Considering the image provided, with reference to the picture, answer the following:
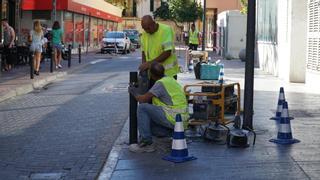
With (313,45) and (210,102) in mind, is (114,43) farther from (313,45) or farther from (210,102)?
(210,102)

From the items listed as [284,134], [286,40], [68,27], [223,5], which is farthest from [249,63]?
[223,5]

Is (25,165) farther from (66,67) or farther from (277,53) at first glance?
(66,67)

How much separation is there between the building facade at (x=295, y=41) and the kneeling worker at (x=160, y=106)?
943cm

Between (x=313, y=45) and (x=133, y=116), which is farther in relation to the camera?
(x=313, y=45)

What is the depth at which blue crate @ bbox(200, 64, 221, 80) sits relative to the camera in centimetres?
1878

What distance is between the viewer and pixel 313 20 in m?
17.5

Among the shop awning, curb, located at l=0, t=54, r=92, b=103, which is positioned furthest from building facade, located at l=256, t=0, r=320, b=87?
the shop awning

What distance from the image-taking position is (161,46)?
8805mm

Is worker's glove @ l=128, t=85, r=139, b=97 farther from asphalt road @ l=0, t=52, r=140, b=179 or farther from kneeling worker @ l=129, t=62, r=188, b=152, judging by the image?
asphalt road @ l=0, t=52, r=140, b=179

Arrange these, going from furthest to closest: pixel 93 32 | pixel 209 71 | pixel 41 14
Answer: pixel 93 32
pixel 41 14
pixel 209 71

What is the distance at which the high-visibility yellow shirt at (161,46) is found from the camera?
880 centimetres

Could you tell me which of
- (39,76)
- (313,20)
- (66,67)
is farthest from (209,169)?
(66,67)

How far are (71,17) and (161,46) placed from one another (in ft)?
107

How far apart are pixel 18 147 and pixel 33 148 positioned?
0.25m
